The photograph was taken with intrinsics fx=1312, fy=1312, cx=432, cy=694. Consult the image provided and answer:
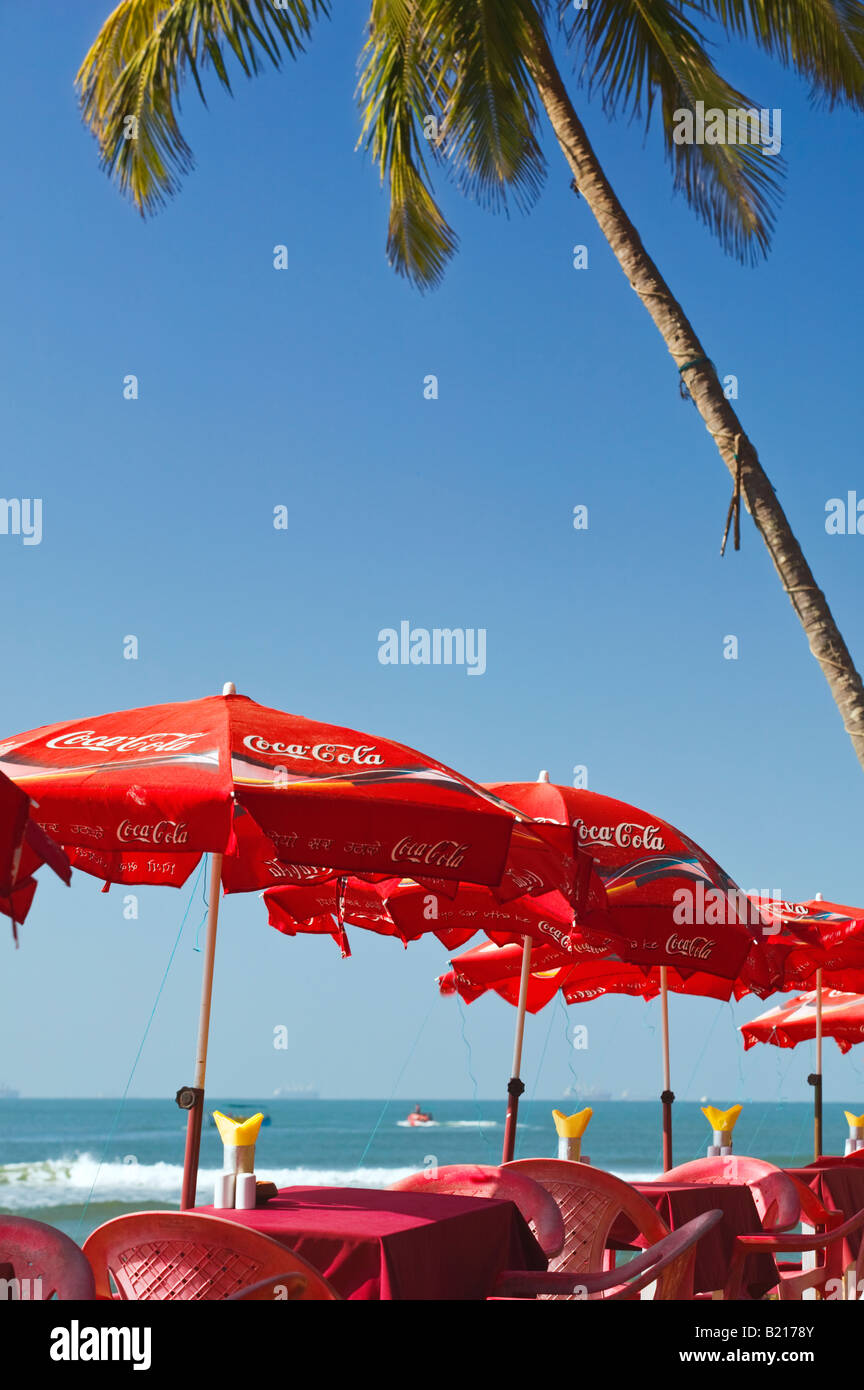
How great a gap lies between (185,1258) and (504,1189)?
1.92m

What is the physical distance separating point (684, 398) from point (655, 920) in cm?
459

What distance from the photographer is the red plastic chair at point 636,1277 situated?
4.18 metres

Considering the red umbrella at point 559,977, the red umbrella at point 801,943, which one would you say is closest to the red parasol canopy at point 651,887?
the red umbrella at point 801,943

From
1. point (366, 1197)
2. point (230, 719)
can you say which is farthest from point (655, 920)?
point (230, 719)

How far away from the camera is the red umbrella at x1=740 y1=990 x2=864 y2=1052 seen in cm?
1284

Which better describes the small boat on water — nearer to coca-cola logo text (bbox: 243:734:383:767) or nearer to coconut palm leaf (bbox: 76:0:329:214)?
coconut palm leaf (bbox: 76:0:329:214)

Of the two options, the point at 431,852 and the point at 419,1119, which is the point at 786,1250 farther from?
the point at 419,1119

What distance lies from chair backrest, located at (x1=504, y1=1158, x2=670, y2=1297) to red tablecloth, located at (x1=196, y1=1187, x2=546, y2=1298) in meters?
0.61

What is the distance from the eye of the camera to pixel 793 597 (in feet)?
29.0

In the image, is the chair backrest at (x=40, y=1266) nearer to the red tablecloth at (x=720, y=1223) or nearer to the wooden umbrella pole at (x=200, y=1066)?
the wooden umbrella pole at (x=200, y=1066)

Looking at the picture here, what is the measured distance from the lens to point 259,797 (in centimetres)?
428

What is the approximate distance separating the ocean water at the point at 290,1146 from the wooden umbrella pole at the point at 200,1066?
22720mm

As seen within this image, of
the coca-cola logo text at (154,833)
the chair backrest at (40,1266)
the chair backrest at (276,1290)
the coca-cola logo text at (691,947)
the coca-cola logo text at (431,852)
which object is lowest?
the chair backrest at (276,1290)

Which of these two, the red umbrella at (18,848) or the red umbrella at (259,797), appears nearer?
the red umbrella at (18,848)
